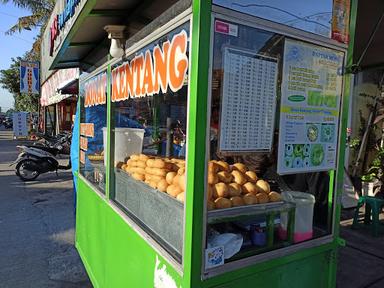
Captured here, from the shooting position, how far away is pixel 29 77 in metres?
16.7

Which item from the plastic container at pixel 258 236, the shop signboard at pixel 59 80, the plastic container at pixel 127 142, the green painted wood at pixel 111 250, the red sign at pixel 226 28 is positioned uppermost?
the shop signboard at pixel 59 80

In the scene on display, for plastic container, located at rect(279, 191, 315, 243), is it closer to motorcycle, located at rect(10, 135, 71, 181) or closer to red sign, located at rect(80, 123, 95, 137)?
red sign, located at rect(80, 123, 95, 137)

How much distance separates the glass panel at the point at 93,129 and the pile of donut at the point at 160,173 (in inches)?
17.4

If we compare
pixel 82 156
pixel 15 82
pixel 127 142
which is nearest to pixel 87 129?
pixel 82 156

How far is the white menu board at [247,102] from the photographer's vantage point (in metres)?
1.47

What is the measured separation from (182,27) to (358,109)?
5.40 metres

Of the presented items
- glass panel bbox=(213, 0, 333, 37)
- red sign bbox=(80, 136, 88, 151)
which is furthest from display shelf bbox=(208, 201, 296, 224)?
red sign bbox=(80, 136, 88, 151)

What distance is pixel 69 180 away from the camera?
27.3 ft

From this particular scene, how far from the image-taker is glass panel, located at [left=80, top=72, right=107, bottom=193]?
10.0 feet

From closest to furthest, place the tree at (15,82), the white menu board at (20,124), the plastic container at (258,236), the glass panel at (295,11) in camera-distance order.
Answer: the glass panel at (295,11), the plastic container at (258,236), the white menu board at (20,124), the tree at (15,82)

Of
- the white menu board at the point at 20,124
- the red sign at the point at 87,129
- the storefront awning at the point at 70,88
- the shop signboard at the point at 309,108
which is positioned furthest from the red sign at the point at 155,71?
the white menu board at the point at 20,124

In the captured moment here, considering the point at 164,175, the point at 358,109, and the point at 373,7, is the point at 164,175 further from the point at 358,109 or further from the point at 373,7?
the point at 358,109

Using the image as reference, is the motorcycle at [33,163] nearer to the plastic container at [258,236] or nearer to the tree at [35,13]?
the plastic container at [258,236]

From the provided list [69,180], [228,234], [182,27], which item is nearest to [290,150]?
[228,234]
